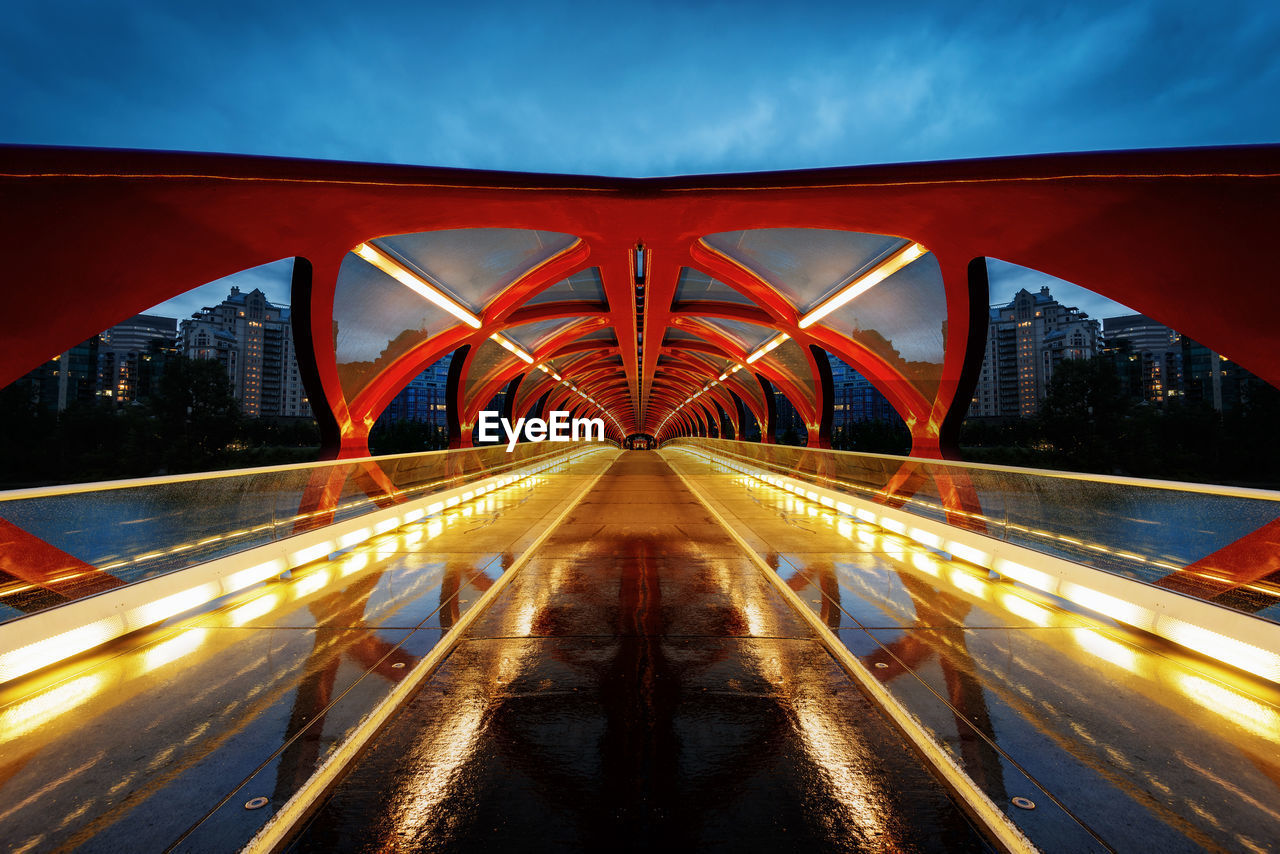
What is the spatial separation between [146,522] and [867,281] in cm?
1740

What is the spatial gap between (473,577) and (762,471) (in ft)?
49.7

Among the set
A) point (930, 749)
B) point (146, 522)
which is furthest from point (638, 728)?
point (146, 522)

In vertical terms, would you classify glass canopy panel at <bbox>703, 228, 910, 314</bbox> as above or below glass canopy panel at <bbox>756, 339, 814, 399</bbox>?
above

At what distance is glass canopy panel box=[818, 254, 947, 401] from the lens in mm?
15859

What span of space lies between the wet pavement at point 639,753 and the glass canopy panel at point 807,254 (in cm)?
1304

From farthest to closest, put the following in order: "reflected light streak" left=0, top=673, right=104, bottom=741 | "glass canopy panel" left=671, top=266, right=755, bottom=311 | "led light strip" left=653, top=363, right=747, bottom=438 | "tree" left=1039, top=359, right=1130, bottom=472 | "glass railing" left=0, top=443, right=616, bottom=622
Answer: "tree" left=1039, top=359, right=1130, bottom=472, "led light strip" left=653, top=363, right=747, bottom=438, "glass canopy panel" left=671, top=266, right=755, bottom=311, "glass railing" left=0, top=443, right=616, bottom=622, "reflected light streak" left=0, top=673, right=104, bottom=741

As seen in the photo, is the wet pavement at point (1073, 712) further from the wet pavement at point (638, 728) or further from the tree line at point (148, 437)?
the tree line at point (148, 437)

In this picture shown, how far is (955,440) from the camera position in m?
17.1

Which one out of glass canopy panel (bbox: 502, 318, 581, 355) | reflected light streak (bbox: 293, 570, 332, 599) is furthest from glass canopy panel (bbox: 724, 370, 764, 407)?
reflected light streak (bbox: 293, 570, 332, 599)

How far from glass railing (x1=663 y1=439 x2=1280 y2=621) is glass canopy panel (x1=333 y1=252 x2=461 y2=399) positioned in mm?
15961

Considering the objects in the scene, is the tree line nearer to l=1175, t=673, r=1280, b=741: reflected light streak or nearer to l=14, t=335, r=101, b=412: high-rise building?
l=14, t=335, r=101, b=412: high-rise building

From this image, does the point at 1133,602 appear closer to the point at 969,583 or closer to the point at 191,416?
the point at 969,583

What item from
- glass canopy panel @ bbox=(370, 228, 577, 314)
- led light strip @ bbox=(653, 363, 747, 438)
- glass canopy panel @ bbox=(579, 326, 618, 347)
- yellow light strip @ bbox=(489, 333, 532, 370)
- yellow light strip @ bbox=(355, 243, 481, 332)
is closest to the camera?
yellow light strip @ bbox=(355, 243, 481, 332)

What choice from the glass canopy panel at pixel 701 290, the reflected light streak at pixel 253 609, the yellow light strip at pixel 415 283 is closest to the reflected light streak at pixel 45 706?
the reflected light streak at pixel 253 609
